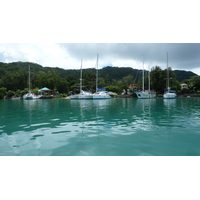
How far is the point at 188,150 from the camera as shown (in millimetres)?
3740

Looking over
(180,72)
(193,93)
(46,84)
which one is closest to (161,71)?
(193,93)

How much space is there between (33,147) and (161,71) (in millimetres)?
56283

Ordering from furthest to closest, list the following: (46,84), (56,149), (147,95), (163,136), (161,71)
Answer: (46,84), (161,71), (147,95), (163,136), (56,149)

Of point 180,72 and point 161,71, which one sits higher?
point 180,72

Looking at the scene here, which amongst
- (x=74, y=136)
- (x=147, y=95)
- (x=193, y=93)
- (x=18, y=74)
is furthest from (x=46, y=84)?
(x=74, y=136)

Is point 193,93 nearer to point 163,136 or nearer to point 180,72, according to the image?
point 163,136

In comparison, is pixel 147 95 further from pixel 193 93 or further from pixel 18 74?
pixel 18 74

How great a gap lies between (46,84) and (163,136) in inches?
2572

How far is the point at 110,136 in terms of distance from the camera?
5.05m

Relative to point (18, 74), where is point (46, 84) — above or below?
below
